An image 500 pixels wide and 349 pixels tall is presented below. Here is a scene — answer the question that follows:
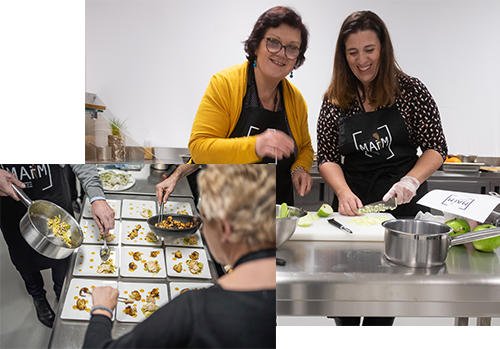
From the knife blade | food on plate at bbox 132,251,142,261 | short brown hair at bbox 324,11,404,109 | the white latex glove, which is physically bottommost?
the knife blade

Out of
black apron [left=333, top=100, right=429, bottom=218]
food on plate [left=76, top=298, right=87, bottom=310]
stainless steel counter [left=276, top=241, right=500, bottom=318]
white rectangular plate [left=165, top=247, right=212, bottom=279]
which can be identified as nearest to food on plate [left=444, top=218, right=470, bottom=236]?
stainless steel counter [left=276, top=241, right=500, bottom=318]

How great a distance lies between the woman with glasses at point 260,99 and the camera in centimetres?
149

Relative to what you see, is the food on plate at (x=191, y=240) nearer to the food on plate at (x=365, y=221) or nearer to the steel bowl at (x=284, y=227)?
the steel bowl at (x=284, y=227)

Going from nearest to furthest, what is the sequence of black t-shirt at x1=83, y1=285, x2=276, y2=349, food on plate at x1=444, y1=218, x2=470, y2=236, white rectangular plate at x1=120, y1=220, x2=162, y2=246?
black t-shirt at x1=83, y1=285, x2=276, y2=349
white rectangular plate at x1=120, y1=220, x2=162, y2=246
food on plate at x1=444, y1=218, x2=470, y2=236

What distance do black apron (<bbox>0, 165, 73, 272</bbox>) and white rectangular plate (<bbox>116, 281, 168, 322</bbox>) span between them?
0.14m

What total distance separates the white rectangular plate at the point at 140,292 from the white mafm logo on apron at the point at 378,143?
132 cm

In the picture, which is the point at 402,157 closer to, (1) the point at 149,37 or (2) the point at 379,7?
(2) the point at 379,7

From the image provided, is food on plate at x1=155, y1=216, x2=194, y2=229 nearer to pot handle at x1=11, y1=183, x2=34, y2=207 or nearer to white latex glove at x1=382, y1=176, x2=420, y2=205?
pot handle at x1=11, y1=183, x2=34, y2=207

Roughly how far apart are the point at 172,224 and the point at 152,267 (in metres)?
0.10

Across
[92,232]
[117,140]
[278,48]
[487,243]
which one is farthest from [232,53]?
[92,232]

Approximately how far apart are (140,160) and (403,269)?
9.01 ft

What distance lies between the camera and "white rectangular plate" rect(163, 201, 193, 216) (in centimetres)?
73

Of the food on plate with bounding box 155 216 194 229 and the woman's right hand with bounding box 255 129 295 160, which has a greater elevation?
the woman's right hand with bounding box 255 129 295 160

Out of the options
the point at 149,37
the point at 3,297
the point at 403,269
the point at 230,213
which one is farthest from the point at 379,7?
the point at 3,297
